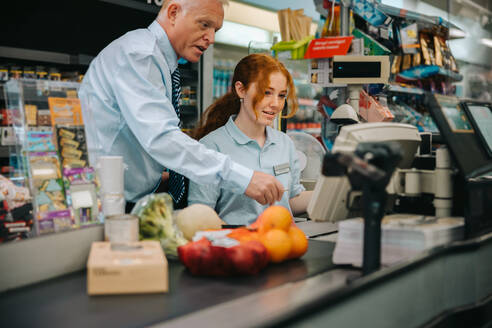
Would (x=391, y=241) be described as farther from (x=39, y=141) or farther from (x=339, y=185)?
(x=39, y=141)

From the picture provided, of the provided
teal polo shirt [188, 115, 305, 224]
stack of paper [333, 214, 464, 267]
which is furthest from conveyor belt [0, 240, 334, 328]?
teal polo shirt [188, 115, 305, 224]

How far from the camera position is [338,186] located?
1.48 meters

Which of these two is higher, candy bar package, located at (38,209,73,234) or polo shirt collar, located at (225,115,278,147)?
polo shirt collar, located at (225,115,278,147)

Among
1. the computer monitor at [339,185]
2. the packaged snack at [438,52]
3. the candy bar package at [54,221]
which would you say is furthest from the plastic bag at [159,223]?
the packaged snack at [438,52]

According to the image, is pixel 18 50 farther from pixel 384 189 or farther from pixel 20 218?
pixel 384 189

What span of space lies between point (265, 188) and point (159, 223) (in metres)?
0.49

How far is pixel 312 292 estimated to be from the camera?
1.17m

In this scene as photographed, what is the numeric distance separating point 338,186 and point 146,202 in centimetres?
58

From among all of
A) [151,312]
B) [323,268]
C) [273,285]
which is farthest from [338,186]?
[151,312]

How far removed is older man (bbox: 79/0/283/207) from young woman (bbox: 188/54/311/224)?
293mm

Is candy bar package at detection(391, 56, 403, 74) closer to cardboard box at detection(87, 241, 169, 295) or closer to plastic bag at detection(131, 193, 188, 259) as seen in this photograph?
plastic bag at detection(131, 193, 188, 259)

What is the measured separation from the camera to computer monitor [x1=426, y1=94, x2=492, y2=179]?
1.64 m

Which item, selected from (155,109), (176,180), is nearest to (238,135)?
(176,180)

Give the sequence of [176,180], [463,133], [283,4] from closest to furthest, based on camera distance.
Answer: [463,133] → [176,180] → [283,4]
